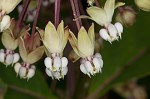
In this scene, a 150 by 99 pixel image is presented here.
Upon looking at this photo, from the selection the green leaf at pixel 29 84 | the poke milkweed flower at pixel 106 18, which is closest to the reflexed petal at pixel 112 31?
the poke milkweed flower at pixel 106 18

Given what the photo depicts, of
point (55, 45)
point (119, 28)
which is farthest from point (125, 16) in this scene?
point (55, 45)

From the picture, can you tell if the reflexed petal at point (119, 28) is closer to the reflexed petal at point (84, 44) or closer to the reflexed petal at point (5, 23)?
the reflexed petal at point (84, 44)

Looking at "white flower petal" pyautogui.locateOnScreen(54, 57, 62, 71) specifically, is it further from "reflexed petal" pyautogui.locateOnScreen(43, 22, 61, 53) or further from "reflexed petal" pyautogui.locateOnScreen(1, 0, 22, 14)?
"reflexed petal" pyautogui.locateOnScreen(1, 0, 22, 14)

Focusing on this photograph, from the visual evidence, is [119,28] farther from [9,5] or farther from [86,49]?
[9,5]

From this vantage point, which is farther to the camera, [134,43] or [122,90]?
[122,90]

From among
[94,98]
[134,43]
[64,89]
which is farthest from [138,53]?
[64,89]

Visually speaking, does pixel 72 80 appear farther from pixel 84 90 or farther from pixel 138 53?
pixel 138 53
